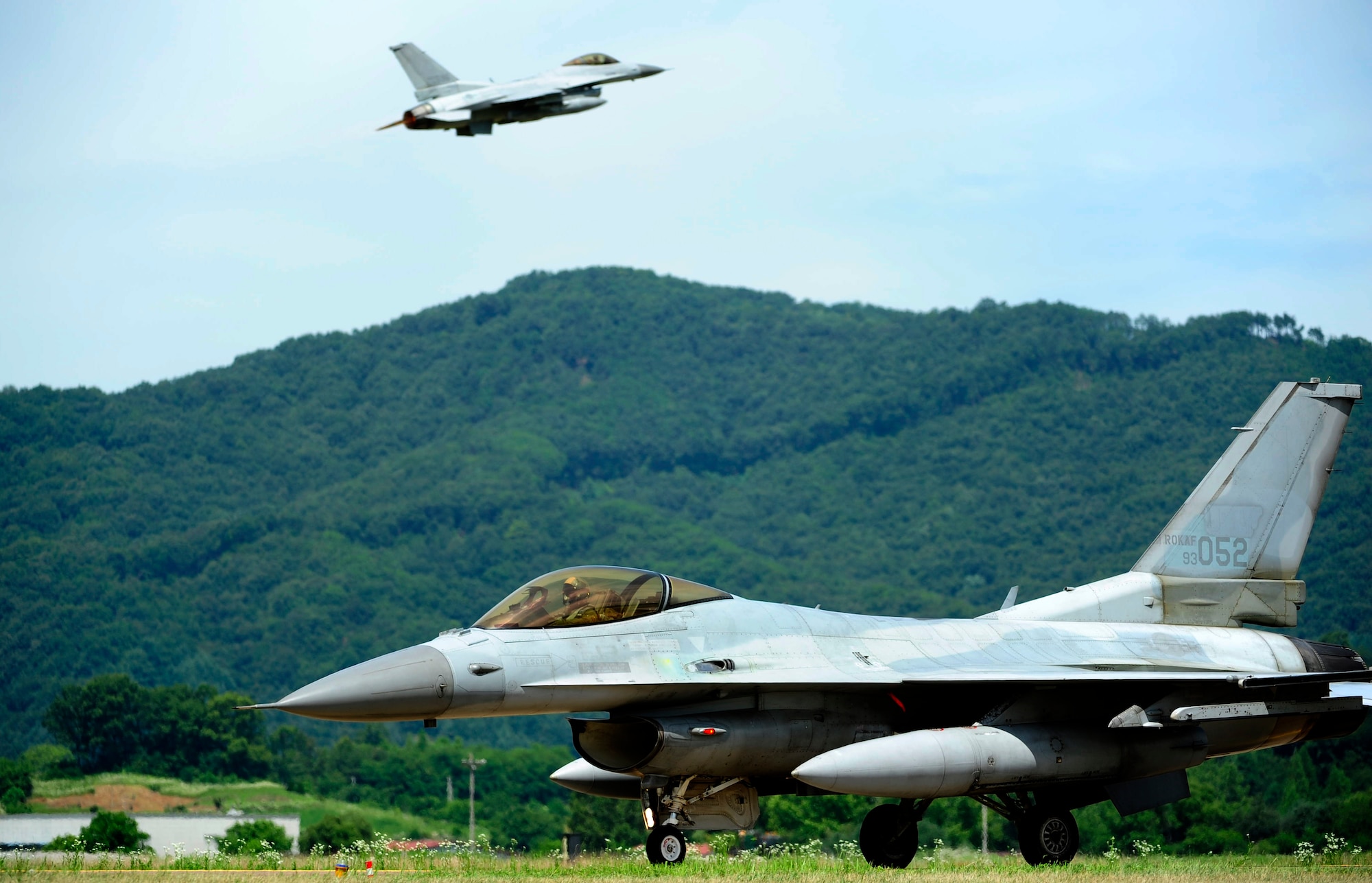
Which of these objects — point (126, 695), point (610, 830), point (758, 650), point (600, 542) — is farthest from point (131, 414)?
point (758, 650)

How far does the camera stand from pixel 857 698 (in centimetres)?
1452

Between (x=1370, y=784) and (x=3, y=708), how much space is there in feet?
361

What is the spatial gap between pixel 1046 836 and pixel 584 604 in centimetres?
501

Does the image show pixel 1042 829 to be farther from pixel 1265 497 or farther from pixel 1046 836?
pixel 1265 497

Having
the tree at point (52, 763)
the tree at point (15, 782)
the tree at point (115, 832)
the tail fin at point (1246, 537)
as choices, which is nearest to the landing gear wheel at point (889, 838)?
the tail fin at point (1246, 537)

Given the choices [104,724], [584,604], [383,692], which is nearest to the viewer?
[383,692]

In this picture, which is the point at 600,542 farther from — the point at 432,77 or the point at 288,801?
the point at 432,77

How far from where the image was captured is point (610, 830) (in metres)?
61.1

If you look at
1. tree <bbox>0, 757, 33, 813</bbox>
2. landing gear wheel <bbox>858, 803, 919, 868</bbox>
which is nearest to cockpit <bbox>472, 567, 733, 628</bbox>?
landing gear wheel <bbox>858, 803, 919, 868</bbox>

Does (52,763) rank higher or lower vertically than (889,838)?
lower

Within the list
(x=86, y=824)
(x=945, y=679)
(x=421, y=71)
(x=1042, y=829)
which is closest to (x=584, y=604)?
(x=945, y=679)

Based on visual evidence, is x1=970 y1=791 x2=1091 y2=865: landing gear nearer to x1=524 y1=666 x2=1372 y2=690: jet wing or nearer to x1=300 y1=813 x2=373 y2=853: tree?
x1=524 y1=666 x2=1372 y2=690: jet wing

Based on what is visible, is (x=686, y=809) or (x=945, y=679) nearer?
(x=686, y=809)

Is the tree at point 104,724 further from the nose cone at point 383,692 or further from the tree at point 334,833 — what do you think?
the nose cone at point 383,692
